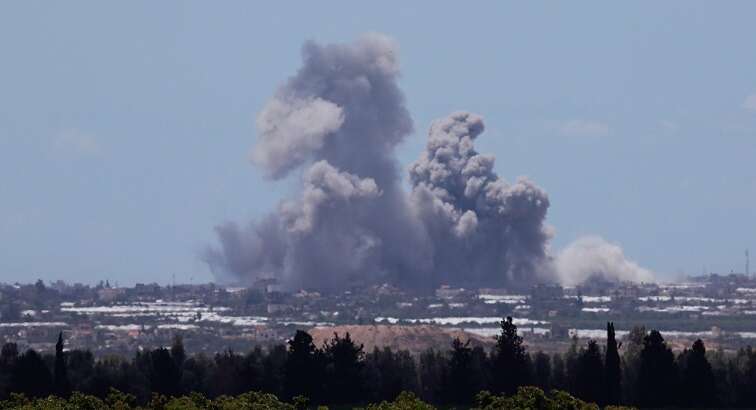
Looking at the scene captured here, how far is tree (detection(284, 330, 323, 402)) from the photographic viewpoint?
359ft

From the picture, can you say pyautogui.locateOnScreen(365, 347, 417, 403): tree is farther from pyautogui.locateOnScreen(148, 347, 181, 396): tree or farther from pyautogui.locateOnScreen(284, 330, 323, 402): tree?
pyautogui.locateOnScreen(148, 347, 181, 396): tree

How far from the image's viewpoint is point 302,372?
11019cm

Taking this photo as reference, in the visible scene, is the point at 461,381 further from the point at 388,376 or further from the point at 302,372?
the point at 302,372

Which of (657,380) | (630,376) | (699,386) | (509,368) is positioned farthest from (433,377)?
(699,386)

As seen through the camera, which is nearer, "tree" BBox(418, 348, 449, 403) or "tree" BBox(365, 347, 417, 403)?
"tree" BBox(418, 348, 449, 403)

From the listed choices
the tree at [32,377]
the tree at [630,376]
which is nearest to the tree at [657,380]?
the tree at [630,376]

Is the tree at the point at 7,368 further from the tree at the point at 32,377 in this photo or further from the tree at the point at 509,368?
the tree at the point at 509,368

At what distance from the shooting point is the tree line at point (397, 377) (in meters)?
104

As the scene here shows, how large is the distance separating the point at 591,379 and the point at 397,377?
50.9 ft

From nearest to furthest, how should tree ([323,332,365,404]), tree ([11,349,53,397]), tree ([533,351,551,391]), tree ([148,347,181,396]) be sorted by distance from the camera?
tree ([11,349,53,397]) → tree ([148,347,181,396]) → tree ([323,332,365,404]) → tree ([533,351,551,391])

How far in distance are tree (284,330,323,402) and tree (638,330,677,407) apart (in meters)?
18.7

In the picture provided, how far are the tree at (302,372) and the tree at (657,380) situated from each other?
61.4ft

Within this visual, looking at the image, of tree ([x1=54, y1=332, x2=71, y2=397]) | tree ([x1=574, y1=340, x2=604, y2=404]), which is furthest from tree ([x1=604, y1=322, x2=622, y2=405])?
tree ([x1=54, y1=332, x2=71, y2=397])

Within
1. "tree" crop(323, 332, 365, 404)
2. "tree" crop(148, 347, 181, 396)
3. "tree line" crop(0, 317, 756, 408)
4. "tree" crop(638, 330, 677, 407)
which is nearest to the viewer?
"tree line" crop(0, 317, 756, 408)
